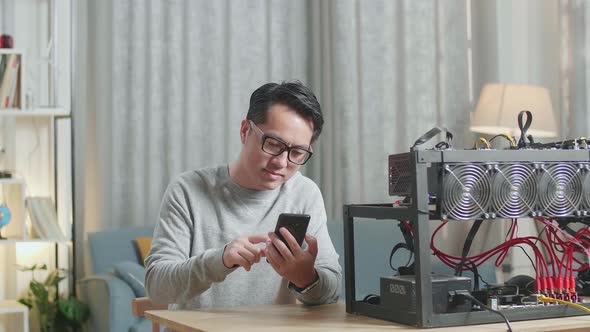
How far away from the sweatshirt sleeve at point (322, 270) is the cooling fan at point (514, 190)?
461 millimetres

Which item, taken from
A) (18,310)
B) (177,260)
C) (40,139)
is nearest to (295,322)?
(177,260)

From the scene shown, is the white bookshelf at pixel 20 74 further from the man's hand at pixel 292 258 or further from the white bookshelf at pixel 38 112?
the man's hand at pixel 292 258

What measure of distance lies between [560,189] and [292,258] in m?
0.51

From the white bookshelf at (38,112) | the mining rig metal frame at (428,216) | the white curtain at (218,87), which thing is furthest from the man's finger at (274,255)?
the white bookshelf at (38,112)

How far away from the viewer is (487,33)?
3406 mm

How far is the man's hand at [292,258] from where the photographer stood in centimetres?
156

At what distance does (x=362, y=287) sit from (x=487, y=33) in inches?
47.3

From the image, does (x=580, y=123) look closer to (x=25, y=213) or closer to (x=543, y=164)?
(x=543, y=164)

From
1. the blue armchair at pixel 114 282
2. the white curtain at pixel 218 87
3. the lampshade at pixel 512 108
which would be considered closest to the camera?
the lampshade at pixel 512 108

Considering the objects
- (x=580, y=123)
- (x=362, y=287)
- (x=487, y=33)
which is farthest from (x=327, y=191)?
(x=580, y=123)

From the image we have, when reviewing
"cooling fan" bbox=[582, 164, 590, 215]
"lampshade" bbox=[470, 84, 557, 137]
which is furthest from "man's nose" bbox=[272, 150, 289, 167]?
"lampshade" bbox=[470, 84, 557, 137]

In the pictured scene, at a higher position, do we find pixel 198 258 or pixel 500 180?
pixel 500 180

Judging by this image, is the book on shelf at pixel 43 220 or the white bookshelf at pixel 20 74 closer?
the white bookshelf at pixel 20 74

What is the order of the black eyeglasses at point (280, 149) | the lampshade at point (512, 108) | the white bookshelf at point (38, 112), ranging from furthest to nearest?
1. the white bookshelf at point (38, 112)
2. the lampshade at point (512, 108)
3. the black eyeglasses at point (280, 149)
